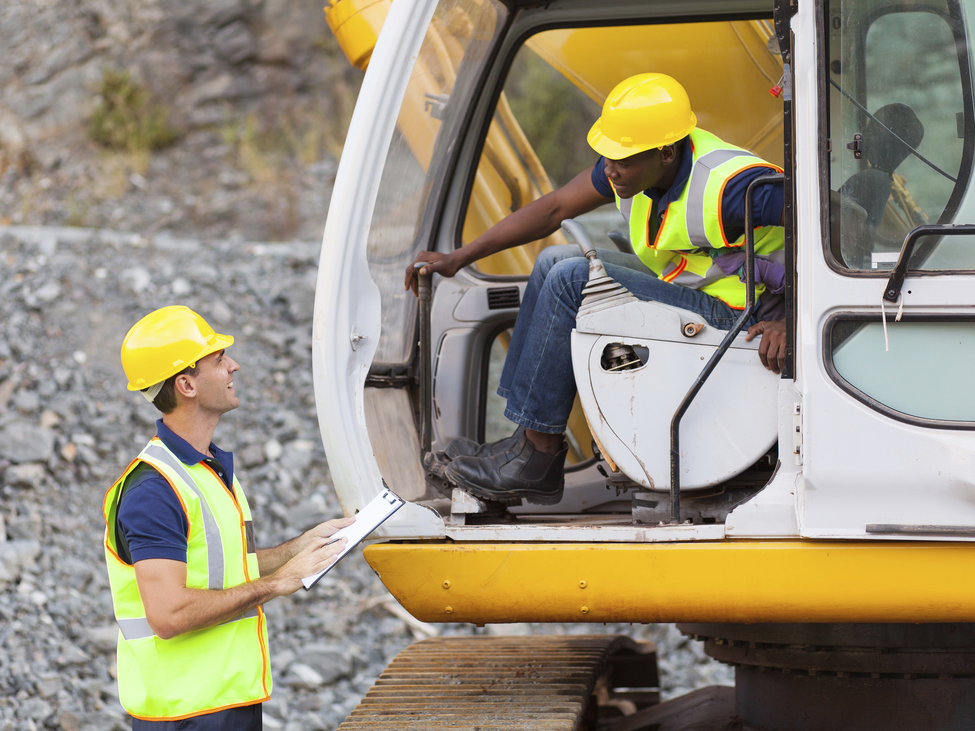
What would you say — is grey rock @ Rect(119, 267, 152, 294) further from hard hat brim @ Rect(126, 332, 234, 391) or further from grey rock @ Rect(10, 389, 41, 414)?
hard hat brim @ Rect(126, 332, 234, 391)

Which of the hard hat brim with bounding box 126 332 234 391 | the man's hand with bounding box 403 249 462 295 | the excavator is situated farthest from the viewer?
the man's hand with bounding box 403 249 462 295

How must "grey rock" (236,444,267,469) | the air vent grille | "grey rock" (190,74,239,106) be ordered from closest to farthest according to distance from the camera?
the air vent grille, "grey rock" (236,444,267,469), "grey rock" (190,74,239,106)

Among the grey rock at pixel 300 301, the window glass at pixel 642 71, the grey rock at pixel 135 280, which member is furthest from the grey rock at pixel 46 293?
the window glass at pixel 642 71

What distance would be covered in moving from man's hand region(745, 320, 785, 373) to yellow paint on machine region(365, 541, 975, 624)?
1.34 ft

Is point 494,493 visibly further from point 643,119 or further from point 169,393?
point 643,119

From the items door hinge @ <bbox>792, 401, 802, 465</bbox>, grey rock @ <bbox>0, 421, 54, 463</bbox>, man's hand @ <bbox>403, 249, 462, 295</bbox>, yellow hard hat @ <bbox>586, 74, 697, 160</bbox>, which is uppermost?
yellow hard hat @ <bbox>586, 74, 697, 160</bbox>

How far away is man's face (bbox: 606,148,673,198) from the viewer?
98.1 inches

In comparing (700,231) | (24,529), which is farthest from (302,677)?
(700,231)

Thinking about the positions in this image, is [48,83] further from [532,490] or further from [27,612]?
[532,490]

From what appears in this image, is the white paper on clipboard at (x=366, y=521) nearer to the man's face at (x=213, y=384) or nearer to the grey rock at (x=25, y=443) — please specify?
the man's face at (x=213, y=384)

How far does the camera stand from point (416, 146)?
3039 millimetres

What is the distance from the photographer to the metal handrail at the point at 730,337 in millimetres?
2275

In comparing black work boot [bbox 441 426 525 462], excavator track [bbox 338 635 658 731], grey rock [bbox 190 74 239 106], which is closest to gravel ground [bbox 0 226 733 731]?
excavator track [bbox 338 635 658 731]

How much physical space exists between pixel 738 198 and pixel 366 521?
115cm
